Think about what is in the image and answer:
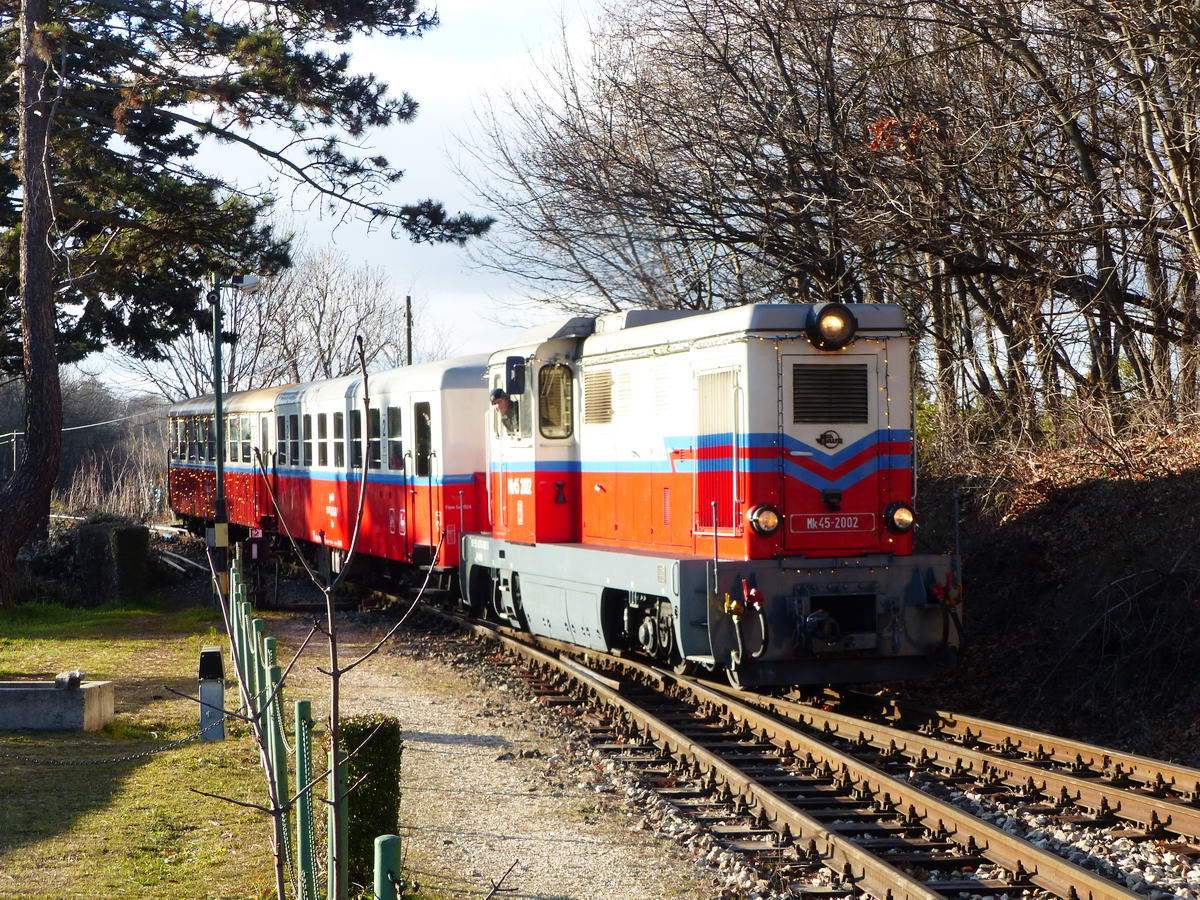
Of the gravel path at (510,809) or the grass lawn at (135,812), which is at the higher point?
the grass lawn at (135,812)

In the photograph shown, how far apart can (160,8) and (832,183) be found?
1029 cm

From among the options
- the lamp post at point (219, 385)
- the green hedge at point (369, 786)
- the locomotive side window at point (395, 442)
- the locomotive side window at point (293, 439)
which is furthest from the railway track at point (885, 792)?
the locomotive side window at point (293, 439)

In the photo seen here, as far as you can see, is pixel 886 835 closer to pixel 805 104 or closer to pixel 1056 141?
pixel 1056 141

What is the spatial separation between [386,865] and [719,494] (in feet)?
23.5

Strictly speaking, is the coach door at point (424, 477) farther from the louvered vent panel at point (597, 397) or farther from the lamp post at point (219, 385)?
the louvered vent panel at point (597, 397)

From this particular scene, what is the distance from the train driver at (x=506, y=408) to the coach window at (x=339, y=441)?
5.73 meters

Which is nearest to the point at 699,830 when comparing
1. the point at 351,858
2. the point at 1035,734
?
the point at 351,858

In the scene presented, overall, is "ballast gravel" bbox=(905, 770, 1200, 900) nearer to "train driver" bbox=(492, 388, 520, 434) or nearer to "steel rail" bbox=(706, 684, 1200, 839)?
"steel rail" bbox=(706, 684, 1200, 839)

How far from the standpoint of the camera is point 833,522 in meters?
10.4

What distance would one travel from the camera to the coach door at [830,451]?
10.2 m

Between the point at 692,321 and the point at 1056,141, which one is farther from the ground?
the point at 1056,141

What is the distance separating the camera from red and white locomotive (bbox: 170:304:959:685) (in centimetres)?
995

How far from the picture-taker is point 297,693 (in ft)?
38.7

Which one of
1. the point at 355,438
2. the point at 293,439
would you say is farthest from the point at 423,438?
the point at 293,439
